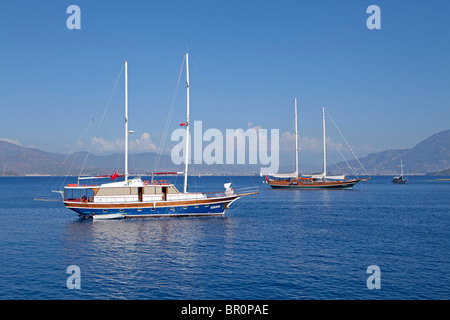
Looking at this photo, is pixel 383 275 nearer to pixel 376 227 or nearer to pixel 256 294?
pixel 256 294

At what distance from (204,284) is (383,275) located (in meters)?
12.1

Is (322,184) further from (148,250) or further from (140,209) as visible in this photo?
(148,250)

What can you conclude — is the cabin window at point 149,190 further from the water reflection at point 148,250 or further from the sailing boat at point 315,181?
the sailing boat at point 315,181

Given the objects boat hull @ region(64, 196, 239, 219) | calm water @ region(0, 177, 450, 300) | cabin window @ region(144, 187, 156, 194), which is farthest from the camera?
cabin window @ region(144, 187, 156, 194)

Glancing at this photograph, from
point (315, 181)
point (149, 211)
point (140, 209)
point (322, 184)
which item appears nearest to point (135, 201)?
point (140, 209)

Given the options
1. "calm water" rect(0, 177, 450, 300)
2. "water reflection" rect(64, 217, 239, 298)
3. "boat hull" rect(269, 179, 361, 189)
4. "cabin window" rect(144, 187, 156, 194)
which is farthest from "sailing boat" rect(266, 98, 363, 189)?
"water reflection" rect(64, 217, 239, 298)

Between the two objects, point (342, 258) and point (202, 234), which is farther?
point (202, 234)

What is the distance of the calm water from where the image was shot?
2278cm

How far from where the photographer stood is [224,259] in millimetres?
30281

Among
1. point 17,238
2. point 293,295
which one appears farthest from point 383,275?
point 17,238

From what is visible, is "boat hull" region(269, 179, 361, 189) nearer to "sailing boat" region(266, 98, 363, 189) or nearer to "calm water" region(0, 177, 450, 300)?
"sailing boat" region(266, 98, 363, 189)

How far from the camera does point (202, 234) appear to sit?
135 ft

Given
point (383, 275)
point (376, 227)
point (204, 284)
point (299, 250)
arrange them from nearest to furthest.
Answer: point (204, 284), point (383, 275), point (299, 250), point (376, 227)

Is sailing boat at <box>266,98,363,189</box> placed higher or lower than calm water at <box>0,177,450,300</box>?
higher
